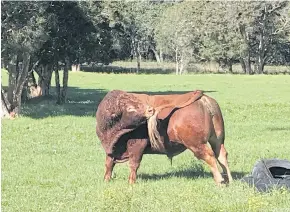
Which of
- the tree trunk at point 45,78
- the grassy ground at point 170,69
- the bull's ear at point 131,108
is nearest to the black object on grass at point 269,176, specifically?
the bull's ear at point 131,108

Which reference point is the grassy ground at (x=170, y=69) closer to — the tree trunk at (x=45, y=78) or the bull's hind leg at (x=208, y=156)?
the tree trunk at (x=45, y=78)

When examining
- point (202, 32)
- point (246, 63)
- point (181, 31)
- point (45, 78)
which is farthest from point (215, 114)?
point (246, 63)

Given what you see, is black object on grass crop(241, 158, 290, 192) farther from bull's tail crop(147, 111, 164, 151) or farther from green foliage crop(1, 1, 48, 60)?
green foliage crop(1, 1, 48, 60)

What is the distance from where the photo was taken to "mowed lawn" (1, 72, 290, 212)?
8.37 m

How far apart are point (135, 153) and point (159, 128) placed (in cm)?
54

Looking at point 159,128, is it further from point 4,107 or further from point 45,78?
point 45,78

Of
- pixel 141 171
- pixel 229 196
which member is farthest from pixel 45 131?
pixel 229 196

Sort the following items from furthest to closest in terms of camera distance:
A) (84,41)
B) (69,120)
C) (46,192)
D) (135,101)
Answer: (84,41), (69,120), (135,101), (46,192)

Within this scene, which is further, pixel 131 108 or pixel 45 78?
pixel 45 78

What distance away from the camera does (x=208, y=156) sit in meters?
9.98

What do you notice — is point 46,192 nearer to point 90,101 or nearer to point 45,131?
point 45,131

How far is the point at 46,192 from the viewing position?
375 inches

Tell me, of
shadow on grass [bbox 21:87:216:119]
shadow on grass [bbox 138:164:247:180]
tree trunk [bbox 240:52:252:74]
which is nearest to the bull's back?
shadow on grass [bbox 138:164:247:180]

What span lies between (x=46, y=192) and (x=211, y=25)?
2422 inches
